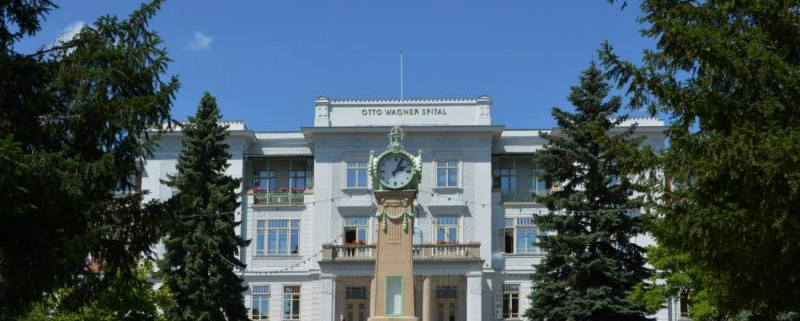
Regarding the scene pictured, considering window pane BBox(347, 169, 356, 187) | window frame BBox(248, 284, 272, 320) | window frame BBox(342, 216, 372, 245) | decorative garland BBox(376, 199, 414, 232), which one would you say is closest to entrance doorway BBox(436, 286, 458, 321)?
window frame BBox(342, 216, 372, 245)

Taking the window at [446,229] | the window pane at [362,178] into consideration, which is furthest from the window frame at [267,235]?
the window at [446,229]

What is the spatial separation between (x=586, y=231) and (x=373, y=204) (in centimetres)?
2042

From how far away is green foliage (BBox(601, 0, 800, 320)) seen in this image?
642 inches

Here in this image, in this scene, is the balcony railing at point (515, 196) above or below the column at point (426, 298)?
above

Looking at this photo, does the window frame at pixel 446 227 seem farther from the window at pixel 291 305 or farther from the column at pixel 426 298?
the window at pixel 291 305

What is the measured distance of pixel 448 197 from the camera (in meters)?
53.7

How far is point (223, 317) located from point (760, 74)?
24.8 metres

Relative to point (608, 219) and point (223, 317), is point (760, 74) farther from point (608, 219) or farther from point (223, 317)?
point (223, 317)

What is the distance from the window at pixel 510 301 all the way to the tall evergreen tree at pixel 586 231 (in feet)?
58.7

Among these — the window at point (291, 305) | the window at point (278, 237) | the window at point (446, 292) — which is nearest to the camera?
the window at point (446, 292)

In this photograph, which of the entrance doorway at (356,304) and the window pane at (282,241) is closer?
the entrance doorway at (356,304)

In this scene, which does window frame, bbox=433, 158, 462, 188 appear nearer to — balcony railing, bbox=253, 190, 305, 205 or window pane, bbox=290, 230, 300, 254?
balcony railing, bbox=253, 190, 305, 205

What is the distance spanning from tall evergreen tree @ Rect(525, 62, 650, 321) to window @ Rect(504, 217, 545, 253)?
18.9 m

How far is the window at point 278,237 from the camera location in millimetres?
54406
